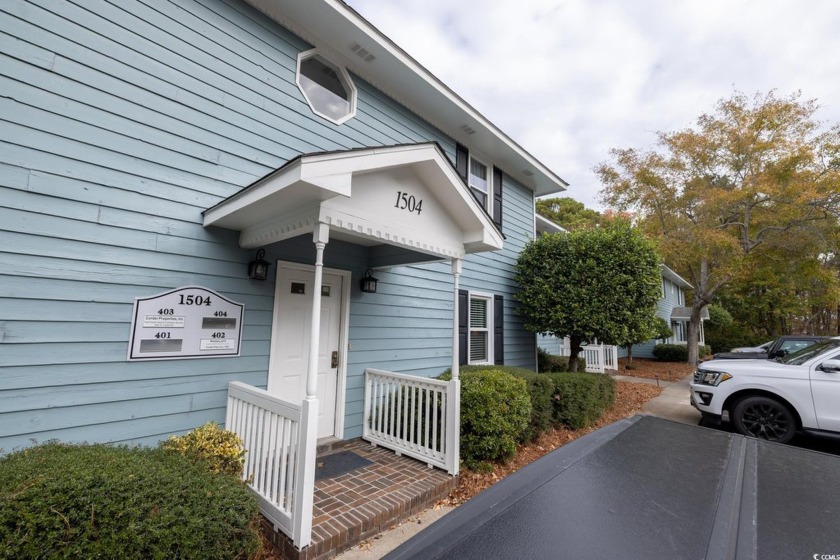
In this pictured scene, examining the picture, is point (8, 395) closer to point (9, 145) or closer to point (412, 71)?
point (9, 145)

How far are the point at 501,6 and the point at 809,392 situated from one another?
7136 millimetres

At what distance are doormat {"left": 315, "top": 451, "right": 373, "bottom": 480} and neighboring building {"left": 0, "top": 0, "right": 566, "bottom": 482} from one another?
381mm

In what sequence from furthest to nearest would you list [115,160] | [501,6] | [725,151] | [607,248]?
[725,151] → [607,248] → [501,6] → [115,160]

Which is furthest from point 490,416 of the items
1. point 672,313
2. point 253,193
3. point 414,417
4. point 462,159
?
point 672,313

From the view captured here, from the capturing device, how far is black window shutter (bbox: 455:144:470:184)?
6840 millimetres

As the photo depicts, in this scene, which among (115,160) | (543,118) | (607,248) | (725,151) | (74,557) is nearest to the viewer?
(74,557)

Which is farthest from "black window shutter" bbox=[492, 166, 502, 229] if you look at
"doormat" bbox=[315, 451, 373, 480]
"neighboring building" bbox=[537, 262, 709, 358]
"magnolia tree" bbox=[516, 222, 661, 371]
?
"neighboring building" bbox=[537, 262, 709, 358]

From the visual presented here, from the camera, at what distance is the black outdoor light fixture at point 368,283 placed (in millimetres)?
4969

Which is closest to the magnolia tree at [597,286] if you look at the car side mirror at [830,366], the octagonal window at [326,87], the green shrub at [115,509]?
the car side mirror at [830,366]

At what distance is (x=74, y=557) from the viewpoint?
1.68m

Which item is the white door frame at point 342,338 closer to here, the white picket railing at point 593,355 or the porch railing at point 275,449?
the porch railing at point 275,449

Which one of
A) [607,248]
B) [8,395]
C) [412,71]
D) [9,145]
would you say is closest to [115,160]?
[9,145]

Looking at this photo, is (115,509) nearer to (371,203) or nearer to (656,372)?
(371,203)

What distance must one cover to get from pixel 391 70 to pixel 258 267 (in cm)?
346
